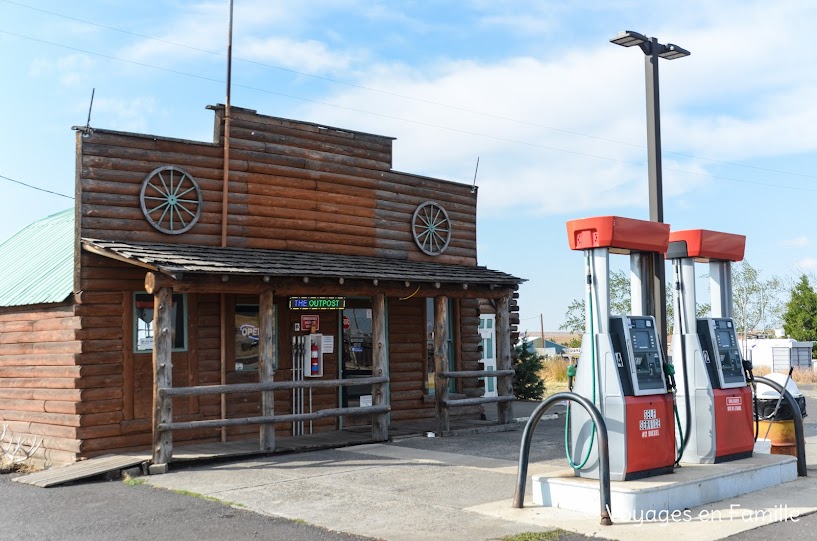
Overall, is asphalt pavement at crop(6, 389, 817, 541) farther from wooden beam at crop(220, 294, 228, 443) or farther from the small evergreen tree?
Result: the small evergreen tree

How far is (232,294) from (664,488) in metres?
7.88

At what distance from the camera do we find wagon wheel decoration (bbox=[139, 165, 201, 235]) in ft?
42.0

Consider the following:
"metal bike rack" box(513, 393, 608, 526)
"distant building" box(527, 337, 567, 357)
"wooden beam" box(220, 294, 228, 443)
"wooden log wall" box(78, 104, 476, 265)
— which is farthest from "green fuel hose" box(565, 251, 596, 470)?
"distant building" box(527, 337, 567, 357)

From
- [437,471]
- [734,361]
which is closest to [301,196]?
[437,471]

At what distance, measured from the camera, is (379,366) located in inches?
537

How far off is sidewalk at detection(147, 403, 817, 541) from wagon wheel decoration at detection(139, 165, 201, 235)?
3.92m

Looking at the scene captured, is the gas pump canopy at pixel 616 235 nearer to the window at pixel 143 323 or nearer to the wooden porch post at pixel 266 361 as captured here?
the wooden porch post at pixel 266 361

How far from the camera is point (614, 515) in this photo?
7793 mm

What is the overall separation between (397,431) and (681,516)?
7.30 m

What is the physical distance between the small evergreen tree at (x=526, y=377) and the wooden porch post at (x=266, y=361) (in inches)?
423

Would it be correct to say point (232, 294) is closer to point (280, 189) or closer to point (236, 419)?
point (280, 189)

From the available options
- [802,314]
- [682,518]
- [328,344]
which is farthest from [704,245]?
[802,314]

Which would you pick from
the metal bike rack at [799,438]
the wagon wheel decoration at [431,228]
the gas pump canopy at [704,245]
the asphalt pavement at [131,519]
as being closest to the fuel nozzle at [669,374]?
the gas pump canopy at [704,245]

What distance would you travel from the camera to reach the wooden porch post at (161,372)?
11086 mm
